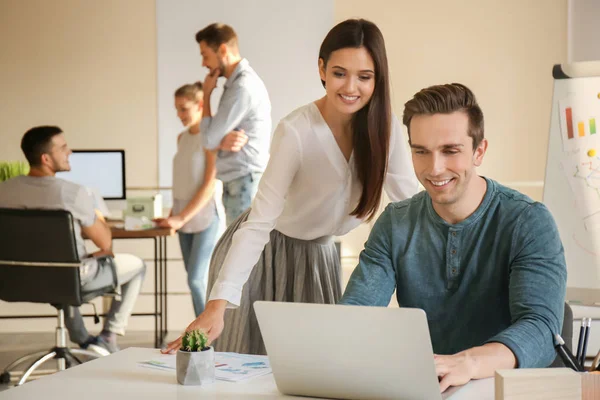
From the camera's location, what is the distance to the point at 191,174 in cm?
461

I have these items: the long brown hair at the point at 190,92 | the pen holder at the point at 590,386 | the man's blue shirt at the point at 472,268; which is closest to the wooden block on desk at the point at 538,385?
the pen holder at the point at 590,386

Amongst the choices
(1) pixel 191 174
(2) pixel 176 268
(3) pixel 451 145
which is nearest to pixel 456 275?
(3) pixel 451 145

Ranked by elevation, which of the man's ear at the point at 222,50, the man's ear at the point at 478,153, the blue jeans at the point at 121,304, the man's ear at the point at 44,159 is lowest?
the blue jeans at the point at 121,304

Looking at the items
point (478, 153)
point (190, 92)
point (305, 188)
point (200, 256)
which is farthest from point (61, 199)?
point (478, 153)

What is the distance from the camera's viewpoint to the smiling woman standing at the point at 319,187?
2.11 metres

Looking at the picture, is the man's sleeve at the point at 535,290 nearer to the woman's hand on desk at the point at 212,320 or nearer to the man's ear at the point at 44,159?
the woman's hand on desk at the point at 212,320

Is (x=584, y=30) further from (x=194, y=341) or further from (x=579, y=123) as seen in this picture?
(x=194, y=341)

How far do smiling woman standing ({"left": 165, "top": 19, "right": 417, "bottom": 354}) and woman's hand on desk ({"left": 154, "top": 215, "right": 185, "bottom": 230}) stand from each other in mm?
1998

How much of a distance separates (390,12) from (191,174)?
82.5 inches

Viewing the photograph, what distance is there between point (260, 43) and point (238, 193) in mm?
2153

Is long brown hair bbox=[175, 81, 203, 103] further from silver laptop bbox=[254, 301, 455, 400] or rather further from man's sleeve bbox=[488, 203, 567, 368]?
silver laptop bbox=[254, 301, 455, 400]

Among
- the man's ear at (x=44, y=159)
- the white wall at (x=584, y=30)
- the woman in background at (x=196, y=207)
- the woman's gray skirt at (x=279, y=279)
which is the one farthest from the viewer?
the white wall at (x=584, y=30)

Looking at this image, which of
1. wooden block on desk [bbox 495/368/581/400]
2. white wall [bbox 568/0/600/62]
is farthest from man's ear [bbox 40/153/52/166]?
white wall [bbox 568/0/600/62]

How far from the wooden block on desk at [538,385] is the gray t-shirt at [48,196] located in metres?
3.06
